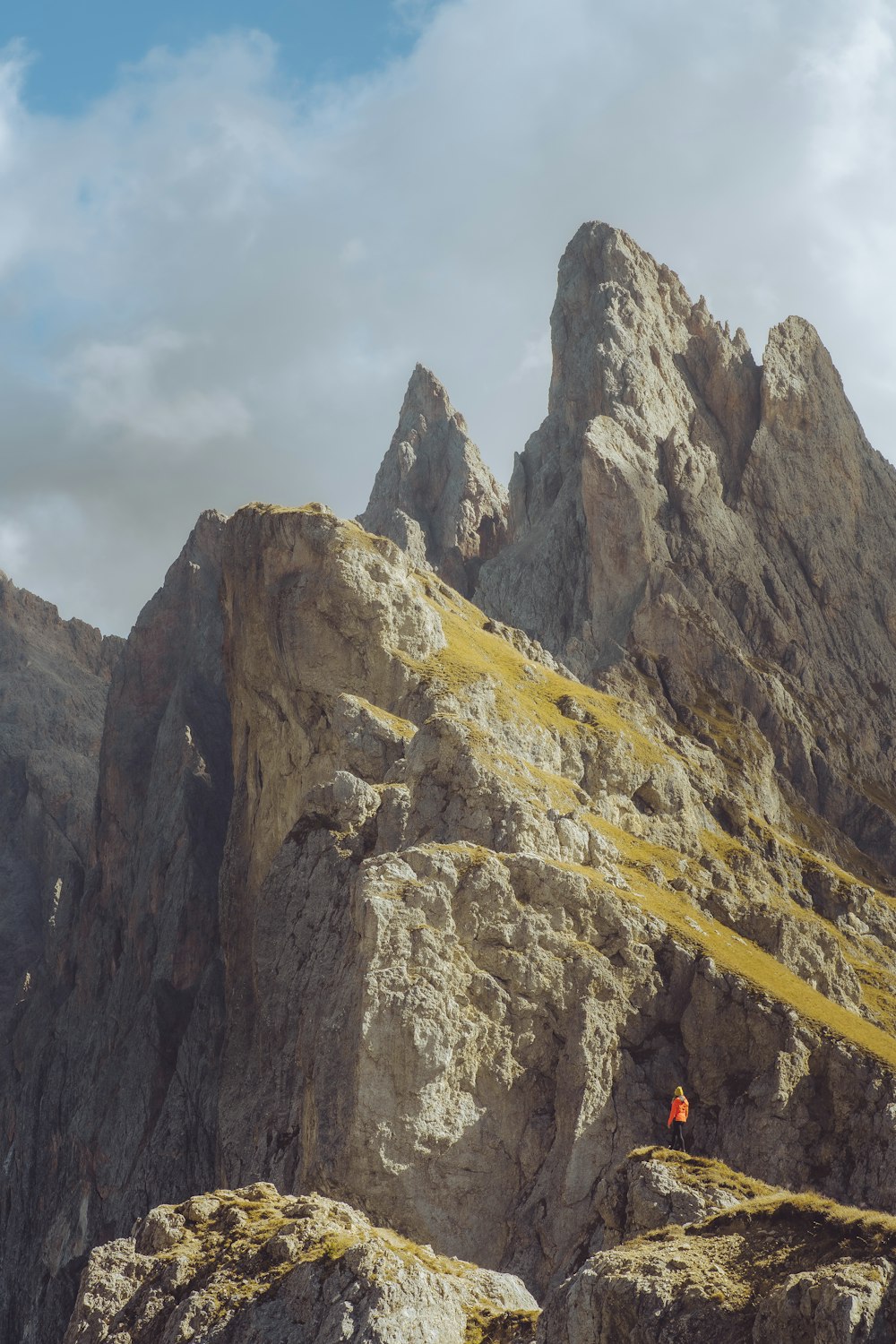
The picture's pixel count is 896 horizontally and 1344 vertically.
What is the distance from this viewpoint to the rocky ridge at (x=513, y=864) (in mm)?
68375

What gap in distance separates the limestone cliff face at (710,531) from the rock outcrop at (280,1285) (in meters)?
97.6

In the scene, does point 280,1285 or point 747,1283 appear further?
point 280,1285

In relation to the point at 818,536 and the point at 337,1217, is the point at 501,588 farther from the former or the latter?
the point at 337,1217

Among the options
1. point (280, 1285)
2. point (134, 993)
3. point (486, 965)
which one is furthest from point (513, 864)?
point (134, 993)

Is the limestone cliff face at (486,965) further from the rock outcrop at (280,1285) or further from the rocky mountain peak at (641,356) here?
the rocky mountain peak at (641,356)

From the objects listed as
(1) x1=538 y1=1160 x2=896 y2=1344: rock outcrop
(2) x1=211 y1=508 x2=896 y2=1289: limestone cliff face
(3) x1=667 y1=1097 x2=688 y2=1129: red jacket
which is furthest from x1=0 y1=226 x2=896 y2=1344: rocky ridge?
(3) x1=667 y1=1097 x2=688 y2=1129: red jacket

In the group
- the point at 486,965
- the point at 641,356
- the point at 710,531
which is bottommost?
the point at 486,965

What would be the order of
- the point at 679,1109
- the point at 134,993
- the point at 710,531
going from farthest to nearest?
the point at 710,531 → the point at 134,993 → the point at 679,1109

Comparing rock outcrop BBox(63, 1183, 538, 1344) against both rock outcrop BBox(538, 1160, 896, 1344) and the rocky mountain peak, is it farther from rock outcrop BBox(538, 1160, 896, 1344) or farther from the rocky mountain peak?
the rocky mountain peak

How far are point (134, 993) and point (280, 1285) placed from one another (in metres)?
105

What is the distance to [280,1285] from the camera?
37.1 meters

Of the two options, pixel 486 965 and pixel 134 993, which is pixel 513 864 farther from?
pixel 134 993

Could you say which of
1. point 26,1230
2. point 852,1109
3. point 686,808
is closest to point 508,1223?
point 852,1109

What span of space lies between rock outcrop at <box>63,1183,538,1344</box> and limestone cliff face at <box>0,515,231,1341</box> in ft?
218
